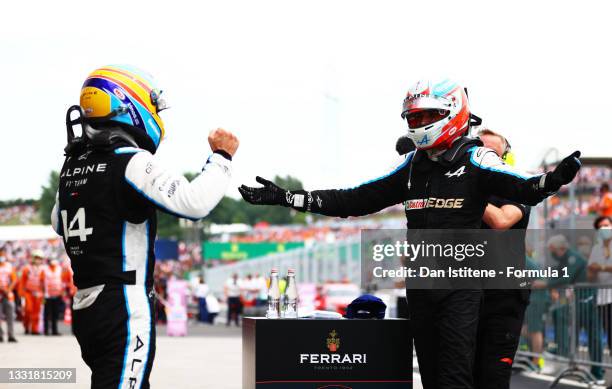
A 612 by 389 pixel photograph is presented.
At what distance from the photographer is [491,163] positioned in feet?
18.6

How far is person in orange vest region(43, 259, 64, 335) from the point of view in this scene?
85.3ft

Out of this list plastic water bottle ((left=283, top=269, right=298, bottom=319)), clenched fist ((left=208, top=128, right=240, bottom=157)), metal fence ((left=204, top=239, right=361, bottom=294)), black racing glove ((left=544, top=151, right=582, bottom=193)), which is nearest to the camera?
clenched fist ((left=208, top=128, right=240, bottom=157))

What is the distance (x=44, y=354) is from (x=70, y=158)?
1355 centimetres

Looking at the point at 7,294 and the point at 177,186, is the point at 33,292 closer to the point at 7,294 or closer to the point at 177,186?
the point at 7,294

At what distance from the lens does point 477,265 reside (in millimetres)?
5781

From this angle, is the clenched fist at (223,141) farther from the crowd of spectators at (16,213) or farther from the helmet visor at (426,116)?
the crowd of spectators at (16,213)

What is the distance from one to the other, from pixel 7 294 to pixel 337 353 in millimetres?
19139

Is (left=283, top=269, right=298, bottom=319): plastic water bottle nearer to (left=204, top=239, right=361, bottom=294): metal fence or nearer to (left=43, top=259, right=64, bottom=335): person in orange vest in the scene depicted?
(left=43, top=259, right=64, bottom=335): person in orange vest

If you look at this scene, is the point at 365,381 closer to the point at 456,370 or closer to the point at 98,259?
the point at 456,370

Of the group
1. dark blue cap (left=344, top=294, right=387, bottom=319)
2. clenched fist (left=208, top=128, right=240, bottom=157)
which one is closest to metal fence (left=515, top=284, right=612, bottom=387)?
dark blue cap (left=344, top=294, right=387, bottom=319)

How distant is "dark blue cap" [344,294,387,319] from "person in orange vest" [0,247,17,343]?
17768 millimetres

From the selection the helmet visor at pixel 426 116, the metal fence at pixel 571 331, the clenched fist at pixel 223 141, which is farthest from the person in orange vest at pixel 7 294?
the clenched fist at pixel 223 141

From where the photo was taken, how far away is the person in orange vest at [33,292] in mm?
26328

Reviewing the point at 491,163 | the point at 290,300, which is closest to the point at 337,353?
the point at 290,300
